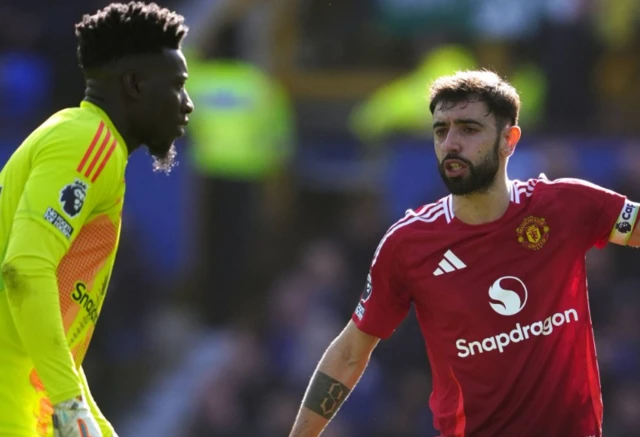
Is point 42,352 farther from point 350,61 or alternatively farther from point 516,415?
point 350,61

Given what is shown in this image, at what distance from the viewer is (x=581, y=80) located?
14.1 metres

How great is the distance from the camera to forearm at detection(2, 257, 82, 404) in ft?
17.1

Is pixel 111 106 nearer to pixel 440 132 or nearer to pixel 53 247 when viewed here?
pixel 53 247

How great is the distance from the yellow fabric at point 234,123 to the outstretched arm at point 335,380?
28.5ft

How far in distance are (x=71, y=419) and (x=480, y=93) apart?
2355 mm

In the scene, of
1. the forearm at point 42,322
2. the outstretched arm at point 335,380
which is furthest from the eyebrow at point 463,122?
the forearm at point 42,322

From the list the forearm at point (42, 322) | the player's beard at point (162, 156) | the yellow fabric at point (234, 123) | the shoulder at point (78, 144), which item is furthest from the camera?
the yellow fabric at point (234, 123)

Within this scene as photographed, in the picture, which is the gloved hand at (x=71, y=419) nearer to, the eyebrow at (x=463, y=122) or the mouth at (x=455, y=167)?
the mouth at (x=455, y=167)

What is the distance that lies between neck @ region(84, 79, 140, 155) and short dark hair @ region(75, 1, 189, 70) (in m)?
0.12

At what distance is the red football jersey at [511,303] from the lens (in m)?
6.24

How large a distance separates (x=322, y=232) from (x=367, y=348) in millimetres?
9812

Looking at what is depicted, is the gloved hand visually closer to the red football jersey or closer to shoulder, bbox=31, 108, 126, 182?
shoulder, bbox=31, 108, 126, 182

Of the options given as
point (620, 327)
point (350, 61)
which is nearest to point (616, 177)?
point (620, 327)

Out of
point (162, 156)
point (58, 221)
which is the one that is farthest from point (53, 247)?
point (162, 156)
